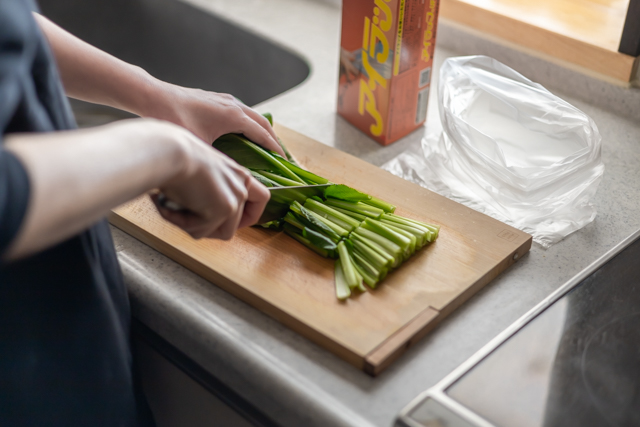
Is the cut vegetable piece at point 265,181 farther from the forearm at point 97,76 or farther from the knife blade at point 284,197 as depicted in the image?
the forearm at point 97,76

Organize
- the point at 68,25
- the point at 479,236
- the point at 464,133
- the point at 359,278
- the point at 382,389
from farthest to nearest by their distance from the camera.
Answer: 1. the point at 68,25
2. the point at 464,133
3. the point at 479,236
4. the point at 359,278
5. the point at 382,389

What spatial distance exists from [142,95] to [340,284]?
1.41 ft

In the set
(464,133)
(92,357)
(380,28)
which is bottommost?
(92,357)

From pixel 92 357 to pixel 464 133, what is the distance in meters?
0.71

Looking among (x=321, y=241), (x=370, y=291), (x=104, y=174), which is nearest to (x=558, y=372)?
(x=370, y=291)

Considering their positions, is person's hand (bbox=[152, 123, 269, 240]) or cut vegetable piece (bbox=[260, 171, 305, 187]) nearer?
person's hand (bbox=[152, 123, 269, 240])

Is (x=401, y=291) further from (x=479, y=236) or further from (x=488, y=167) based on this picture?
(x=488, y=167)

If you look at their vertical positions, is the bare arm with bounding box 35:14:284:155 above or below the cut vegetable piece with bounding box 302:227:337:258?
above

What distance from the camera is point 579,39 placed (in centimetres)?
125

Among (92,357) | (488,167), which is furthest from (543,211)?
(92,357)

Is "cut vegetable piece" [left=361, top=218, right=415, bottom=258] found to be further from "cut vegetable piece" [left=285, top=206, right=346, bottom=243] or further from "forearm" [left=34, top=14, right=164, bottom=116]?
"forearm" [left=34, top=14, right=164, bottom=116]

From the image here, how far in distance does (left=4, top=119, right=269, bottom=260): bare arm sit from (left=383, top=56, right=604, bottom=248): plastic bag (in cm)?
55

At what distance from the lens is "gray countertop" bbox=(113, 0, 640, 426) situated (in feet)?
2.20

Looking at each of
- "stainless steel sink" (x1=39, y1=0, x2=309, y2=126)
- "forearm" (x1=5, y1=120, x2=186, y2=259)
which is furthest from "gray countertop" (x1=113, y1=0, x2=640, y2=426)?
"stainless steel sink" (x1=39, y1=0, x2=309, y2=126)
